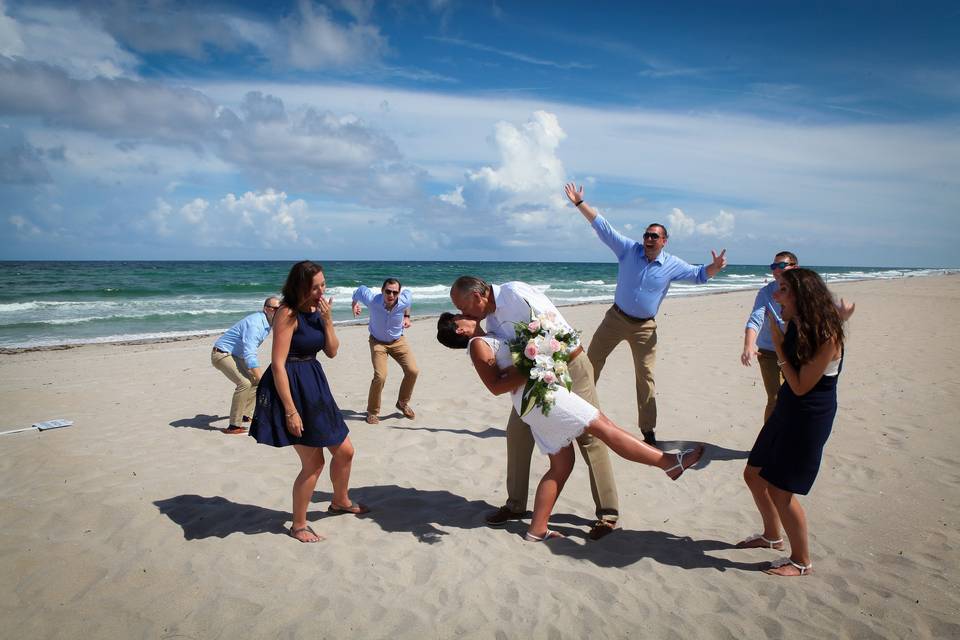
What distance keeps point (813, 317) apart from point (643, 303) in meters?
2.93

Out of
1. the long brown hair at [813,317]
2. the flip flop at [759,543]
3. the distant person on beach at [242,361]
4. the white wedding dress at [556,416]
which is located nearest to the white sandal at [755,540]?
the flip flop at [759,543]

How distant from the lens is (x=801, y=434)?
11.8ft

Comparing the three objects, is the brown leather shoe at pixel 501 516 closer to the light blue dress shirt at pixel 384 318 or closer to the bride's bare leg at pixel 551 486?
the bride's bare leg at pixel 551 486

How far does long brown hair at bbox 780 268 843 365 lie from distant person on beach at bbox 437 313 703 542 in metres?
1.02

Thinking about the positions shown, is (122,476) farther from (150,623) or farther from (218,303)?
(218,303)

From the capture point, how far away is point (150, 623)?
342 cm

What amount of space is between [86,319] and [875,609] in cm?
2607

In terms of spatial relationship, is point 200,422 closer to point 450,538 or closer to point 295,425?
point 295,425

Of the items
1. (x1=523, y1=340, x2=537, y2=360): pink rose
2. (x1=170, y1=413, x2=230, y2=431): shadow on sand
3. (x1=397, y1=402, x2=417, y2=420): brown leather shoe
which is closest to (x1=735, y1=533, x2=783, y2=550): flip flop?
(x1=523, y1=340, x2=537, y2=360): pink rose

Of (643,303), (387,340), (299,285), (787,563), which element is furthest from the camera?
(387,340)

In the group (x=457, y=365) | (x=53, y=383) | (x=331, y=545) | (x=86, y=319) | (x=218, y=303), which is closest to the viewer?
(x=331, y=545)

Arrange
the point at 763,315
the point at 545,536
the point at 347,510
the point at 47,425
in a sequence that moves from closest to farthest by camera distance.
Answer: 1. the point at 545,536
2. the point at 347,510
3. the point at 763,315
4. the point at 47,425

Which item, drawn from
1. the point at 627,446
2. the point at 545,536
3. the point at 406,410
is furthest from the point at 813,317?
the point at 406,410

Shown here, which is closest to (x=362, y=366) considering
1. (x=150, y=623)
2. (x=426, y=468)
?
(x=426, y=468)
